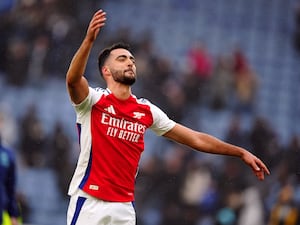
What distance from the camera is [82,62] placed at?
21.7ft

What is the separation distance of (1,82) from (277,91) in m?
5.10

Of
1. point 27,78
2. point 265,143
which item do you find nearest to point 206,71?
point 265,143

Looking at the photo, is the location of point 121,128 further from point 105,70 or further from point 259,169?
point 259,169

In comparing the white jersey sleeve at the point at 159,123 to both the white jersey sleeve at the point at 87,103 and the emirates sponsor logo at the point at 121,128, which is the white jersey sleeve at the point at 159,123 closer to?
the emirates sponsor logo at the point at 121,128

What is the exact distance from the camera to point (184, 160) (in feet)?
49.0

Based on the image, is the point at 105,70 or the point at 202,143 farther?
the point at 202,143

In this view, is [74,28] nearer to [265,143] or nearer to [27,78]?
[27,78]

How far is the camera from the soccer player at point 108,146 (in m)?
6.92

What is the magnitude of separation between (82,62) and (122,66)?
66cm

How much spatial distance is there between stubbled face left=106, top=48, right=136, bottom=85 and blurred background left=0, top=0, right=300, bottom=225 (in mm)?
6776

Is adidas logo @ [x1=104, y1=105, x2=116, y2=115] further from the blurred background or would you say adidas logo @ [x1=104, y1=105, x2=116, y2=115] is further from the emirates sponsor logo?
the blurred background

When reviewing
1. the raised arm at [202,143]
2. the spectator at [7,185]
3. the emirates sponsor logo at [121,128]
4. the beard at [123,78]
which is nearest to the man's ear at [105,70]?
the beard at [123,78]

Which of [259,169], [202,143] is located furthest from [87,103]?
[259,169]

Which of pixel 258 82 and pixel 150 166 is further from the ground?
pixel 258 82
